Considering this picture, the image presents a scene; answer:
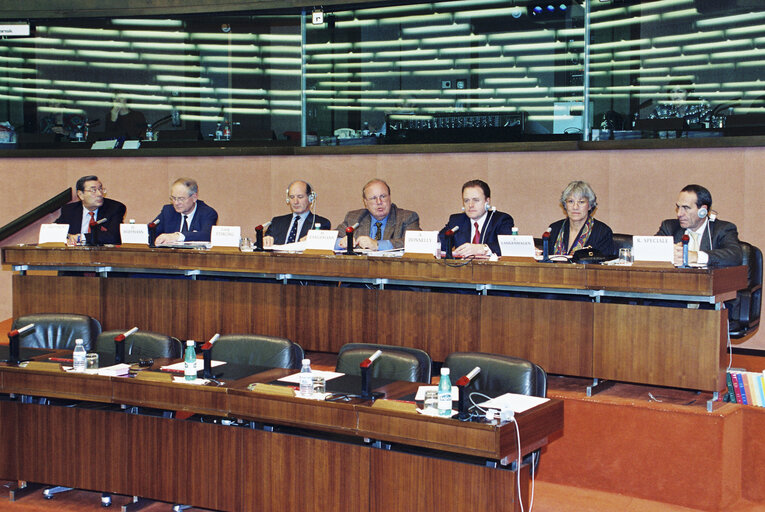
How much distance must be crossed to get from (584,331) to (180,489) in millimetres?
1914

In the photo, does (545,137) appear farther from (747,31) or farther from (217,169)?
(217,169)

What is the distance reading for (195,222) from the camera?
5645 millimetres

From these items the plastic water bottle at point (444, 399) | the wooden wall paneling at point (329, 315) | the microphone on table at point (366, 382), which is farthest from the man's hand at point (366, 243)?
Result: the plastic water bottle at point (444, 399)

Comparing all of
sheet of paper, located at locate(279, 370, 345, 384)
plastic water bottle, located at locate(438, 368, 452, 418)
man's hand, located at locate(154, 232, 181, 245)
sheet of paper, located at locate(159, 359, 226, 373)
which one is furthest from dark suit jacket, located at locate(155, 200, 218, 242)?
plastic water bottle, located at locate(438, 368, 452, 418)

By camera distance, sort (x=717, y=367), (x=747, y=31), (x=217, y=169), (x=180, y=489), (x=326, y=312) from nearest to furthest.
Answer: (x=180, y=489)
(x=717, y=367)
(x=326, y=312)
(x=747, y=31)
(x=217, y=169)

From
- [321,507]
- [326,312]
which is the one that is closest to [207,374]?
[321,507]

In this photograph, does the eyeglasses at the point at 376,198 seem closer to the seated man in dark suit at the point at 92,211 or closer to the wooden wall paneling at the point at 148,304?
the wooden wall paneling at the point at 148,304

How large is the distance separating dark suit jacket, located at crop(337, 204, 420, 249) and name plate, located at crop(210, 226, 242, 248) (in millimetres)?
640

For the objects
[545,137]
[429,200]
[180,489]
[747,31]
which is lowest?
[180,489]

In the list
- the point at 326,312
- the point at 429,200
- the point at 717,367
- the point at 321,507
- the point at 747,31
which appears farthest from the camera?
the point at 429,200

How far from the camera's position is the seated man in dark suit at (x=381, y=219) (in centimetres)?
516

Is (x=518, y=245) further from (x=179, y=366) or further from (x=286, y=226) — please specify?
(x=286, y=226)

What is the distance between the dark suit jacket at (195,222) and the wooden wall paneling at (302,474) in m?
2.65

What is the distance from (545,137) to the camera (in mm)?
6297
